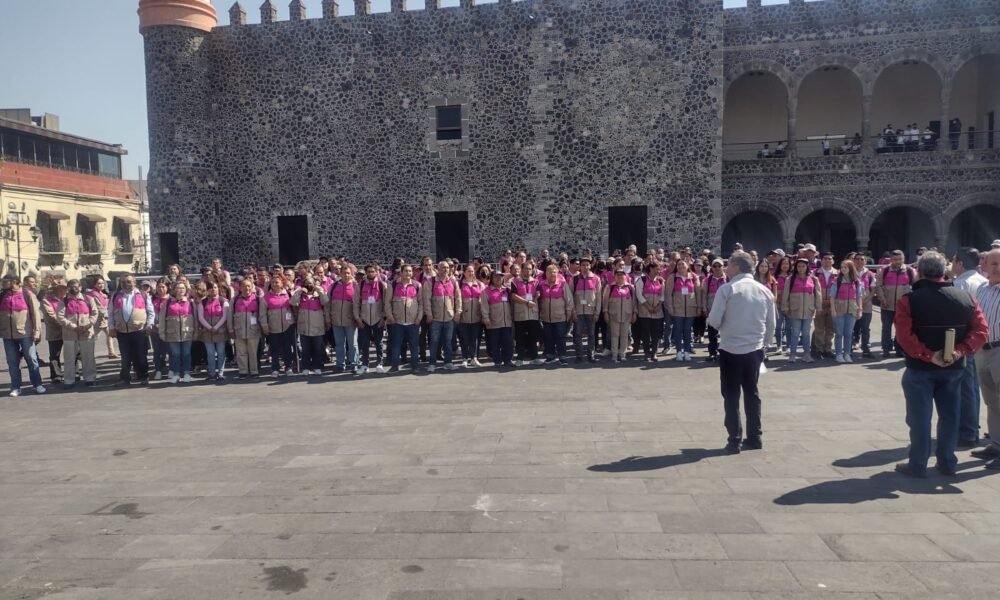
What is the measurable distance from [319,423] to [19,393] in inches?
210

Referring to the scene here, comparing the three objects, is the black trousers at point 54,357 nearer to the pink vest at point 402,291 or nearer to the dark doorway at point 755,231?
the pink vest at point 402,291

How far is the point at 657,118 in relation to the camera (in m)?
19.0

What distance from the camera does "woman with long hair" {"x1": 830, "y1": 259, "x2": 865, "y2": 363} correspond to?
990 cm

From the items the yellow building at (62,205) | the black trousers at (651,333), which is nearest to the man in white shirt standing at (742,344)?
the black trousers at (651,333)

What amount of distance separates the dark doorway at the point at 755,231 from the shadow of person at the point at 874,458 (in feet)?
58.7

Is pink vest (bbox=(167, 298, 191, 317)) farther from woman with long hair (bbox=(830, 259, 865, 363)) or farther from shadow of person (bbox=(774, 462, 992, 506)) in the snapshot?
woman with long hair (bbox=(830, 259, 865, 363))

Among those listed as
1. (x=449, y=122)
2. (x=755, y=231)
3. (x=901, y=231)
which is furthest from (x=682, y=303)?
(x=901, y=231)

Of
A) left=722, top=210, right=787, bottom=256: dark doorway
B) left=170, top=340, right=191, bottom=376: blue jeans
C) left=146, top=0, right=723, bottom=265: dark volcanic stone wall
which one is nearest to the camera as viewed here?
left=170, top=340, right=191, bottom=376: blue jeans

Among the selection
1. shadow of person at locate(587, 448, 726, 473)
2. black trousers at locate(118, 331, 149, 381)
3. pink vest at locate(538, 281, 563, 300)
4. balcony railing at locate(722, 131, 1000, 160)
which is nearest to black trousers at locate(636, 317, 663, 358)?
pink vest at locate(538, 281, 563, 300)

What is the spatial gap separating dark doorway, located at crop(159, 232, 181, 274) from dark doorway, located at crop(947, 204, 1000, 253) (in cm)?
2403

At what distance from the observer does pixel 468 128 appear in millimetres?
19938

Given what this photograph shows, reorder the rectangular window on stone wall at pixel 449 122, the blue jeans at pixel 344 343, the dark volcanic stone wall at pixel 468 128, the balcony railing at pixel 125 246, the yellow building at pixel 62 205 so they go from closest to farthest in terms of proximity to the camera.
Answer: the blue jeans at pixel 344 343, the dark volcanic stone wall at pixel 468 128, the rectangular window on stone wall at pixel 449 122, the yellow building at pixel 62 205, the balcony railing at pixel 125 246

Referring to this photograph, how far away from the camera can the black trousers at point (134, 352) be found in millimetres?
9703

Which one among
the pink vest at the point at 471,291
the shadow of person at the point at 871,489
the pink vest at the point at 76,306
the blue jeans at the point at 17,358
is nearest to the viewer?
the shadow of person at the point at 871,489
